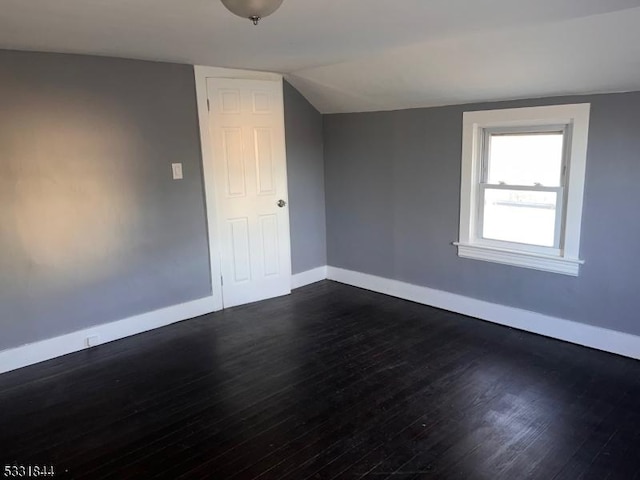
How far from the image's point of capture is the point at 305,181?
4.95 m

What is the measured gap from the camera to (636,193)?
9.98 feet

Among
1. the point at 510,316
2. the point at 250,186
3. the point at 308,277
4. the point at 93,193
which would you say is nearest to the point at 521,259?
the point at 510,316

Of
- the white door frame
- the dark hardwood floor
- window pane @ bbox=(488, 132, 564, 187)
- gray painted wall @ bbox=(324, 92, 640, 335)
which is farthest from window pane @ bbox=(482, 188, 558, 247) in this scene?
the white door frame

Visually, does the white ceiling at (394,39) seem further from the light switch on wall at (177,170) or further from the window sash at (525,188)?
the light switch on wall at (177,170)

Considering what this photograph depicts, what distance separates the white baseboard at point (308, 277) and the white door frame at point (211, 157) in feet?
3.00

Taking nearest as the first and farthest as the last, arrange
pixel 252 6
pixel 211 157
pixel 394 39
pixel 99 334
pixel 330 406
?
pixel 252 6 → pixel 330 406 → pixel 394 39 → pixel 99 334 → pixel 211 157

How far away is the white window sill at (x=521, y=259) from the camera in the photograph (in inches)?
134

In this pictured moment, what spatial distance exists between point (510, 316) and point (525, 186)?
1.07 m

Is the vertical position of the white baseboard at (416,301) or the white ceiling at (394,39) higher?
the white ceiling at (394,39)

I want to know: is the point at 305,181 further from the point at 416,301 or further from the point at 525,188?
the point at 525,188

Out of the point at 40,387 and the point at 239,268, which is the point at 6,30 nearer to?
the point at 40,387

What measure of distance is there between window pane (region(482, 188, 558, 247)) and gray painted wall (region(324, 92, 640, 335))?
259mm

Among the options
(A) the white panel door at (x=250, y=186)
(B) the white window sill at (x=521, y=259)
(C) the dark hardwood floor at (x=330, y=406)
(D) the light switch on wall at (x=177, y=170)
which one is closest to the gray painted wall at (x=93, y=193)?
(D) the light switch on wall at (x=177, y=170)

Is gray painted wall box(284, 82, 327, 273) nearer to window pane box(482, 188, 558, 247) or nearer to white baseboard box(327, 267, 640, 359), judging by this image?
white baseboard box(327, 267, 640, 359)
